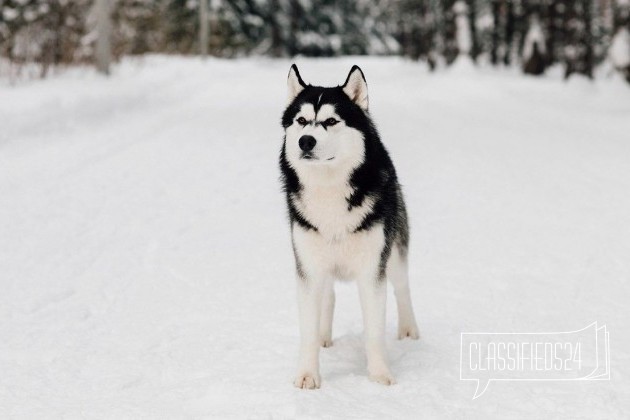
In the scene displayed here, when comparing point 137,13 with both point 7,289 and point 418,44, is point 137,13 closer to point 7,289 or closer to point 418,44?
point 418,44

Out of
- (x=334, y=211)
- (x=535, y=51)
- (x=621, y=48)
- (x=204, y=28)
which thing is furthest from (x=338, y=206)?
(x=204, y=28)

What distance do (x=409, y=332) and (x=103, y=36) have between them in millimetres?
14574

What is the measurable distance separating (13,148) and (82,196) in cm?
236

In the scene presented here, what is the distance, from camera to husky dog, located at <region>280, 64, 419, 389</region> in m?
3.22

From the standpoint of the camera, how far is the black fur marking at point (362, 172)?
10.7 feet

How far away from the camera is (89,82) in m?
14.2

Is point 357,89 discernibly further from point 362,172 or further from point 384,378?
point 384,378

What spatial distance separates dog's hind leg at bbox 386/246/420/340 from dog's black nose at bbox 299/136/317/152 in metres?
0.97

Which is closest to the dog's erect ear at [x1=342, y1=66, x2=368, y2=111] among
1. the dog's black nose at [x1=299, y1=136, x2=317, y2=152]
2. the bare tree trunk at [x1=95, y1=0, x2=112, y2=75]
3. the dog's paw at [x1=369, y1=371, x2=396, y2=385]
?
the dog's black nose at [x1=299, y1=136, x2=317, y2=152]

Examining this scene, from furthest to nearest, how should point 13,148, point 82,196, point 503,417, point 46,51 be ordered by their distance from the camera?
point 46,51 → point 13,148 → point 82,196 → point 503,417

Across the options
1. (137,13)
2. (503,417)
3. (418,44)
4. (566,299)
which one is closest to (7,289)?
(503,417)

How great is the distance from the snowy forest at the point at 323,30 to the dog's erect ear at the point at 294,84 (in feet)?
37.1

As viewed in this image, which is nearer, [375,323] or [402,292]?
[375,323]

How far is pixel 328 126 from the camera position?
319 centimetres
